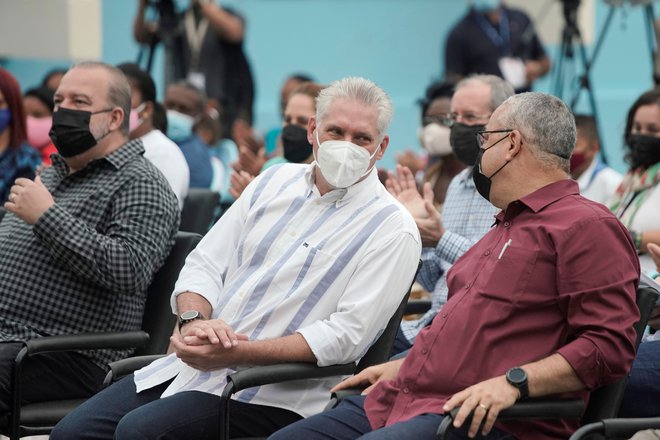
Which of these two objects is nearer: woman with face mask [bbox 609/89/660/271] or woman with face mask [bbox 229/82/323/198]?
woman with face mask [bbox 609/89/660/271]

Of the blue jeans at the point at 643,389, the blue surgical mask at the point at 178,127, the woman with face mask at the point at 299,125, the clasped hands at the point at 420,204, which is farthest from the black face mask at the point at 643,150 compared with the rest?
the blue surgical mask at the point at 178,127

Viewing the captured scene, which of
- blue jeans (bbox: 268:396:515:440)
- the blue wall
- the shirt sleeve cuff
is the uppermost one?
the shirt sleeve cuff

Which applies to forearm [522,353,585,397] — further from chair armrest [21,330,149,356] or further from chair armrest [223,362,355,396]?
chair armrest [21,330,149,356]

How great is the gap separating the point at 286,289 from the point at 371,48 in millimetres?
7633

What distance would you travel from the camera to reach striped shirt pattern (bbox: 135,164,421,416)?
11.2 feet

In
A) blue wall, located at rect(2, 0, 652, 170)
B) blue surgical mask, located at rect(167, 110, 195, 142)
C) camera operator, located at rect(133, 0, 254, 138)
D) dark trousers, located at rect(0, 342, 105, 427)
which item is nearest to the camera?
dark trousers, located at rect(0, 342, 105, 427)

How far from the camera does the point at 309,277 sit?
3520 millimetres

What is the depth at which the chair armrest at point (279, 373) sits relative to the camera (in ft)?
10.7

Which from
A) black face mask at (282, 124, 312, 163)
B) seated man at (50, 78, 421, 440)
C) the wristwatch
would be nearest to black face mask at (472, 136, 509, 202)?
seated man at (50, 78, 421, 440)

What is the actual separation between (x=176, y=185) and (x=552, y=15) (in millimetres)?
6486

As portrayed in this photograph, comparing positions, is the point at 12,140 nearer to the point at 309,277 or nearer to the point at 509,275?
the point at 309,277

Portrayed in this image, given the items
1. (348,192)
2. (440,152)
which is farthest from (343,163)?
(440,152)

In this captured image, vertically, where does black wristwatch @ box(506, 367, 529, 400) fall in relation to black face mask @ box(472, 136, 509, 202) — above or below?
below

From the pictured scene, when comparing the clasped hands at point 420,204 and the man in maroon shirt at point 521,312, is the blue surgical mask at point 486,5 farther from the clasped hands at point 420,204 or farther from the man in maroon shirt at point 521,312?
the man in maroon shirt at point 521,312
